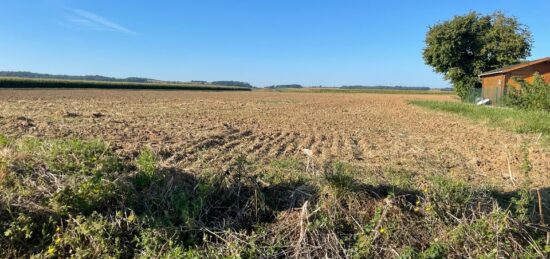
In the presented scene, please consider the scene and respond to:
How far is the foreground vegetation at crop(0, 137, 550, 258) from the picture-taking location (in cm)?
378

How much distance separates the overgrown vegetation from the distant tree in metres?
14.6

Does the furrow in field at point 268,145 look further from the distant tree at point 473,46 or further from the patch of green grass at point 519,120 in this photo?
the distant tree at point 473,46

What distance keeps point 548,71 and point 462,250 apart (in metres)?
29.8

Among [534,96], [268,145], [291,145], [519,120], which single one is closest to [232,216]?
[268,145]

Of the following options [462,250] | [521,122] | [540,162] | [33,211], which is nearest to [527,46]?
[521,122]

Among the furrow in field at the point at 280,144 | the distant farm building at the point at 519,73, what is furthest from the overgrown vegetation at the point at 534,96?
the furrow in field at the point at 280,144

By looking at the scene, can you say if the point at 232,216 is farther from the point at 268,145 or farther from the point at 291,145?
the point at 291,145

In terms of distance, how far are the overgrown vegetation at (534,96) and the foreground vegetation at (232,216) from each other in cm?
1869

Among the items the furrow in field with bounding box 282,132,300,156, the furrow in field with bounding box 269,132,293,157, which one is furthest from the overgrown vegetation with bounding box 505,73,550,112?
the furrow in field with bounding box 269,132,293,157

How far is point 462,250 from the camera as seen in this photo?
12.8 feet

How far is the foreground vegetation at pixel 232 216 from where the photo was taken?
378 cm

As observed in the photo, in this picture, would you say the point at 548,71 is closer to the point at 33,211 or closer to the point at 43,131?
the point at 43,131

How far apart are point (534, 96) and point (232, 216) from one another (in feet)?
70.9

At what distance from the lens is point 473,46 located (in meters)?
38.8
